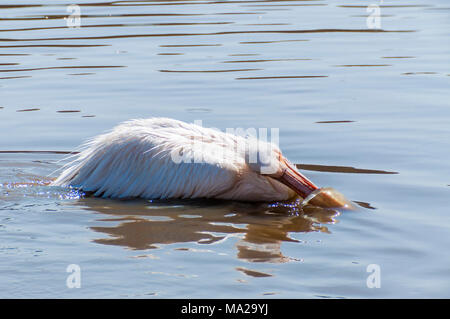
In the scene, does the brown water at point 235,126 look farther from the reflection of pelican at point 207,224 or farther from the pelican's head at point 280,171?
the pelican's head at point 280,171

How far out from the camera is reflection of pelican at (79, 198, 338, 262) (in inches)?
212

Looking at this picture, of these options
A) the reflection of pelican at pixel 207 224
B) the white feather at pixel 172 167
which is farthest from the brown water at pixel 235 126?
the white feather at pixel 172 167

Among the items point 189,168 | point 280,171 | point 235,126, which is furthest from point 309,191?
point 235,126

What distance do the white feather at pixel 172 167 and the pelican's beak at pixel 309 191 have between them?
0.18 meters

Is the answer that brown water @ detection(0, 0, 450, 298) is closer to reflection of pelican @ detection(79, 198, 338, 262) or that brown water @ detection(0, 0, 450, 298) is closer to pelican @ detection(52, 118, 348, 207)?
reflection of pelican @ detection(79, 198, 338, 262)

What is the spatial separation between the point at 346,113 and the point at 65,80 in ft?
12.3

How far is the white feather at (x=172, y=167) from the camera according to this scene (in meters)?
6.27

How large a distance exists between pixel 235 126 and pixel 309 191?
235 centimetres

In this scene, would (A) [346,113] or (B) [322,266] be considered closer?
(B) [322,266]

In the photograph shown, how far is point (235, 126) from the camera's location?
27.9ft

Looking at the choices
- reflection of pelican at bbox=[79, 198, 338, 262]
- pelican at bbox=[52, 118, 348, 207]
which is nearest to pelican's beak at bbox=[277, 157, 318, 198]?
pelican at bbox=[52, 118, 348, 207]

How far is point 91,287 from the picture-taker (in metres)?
4.56
